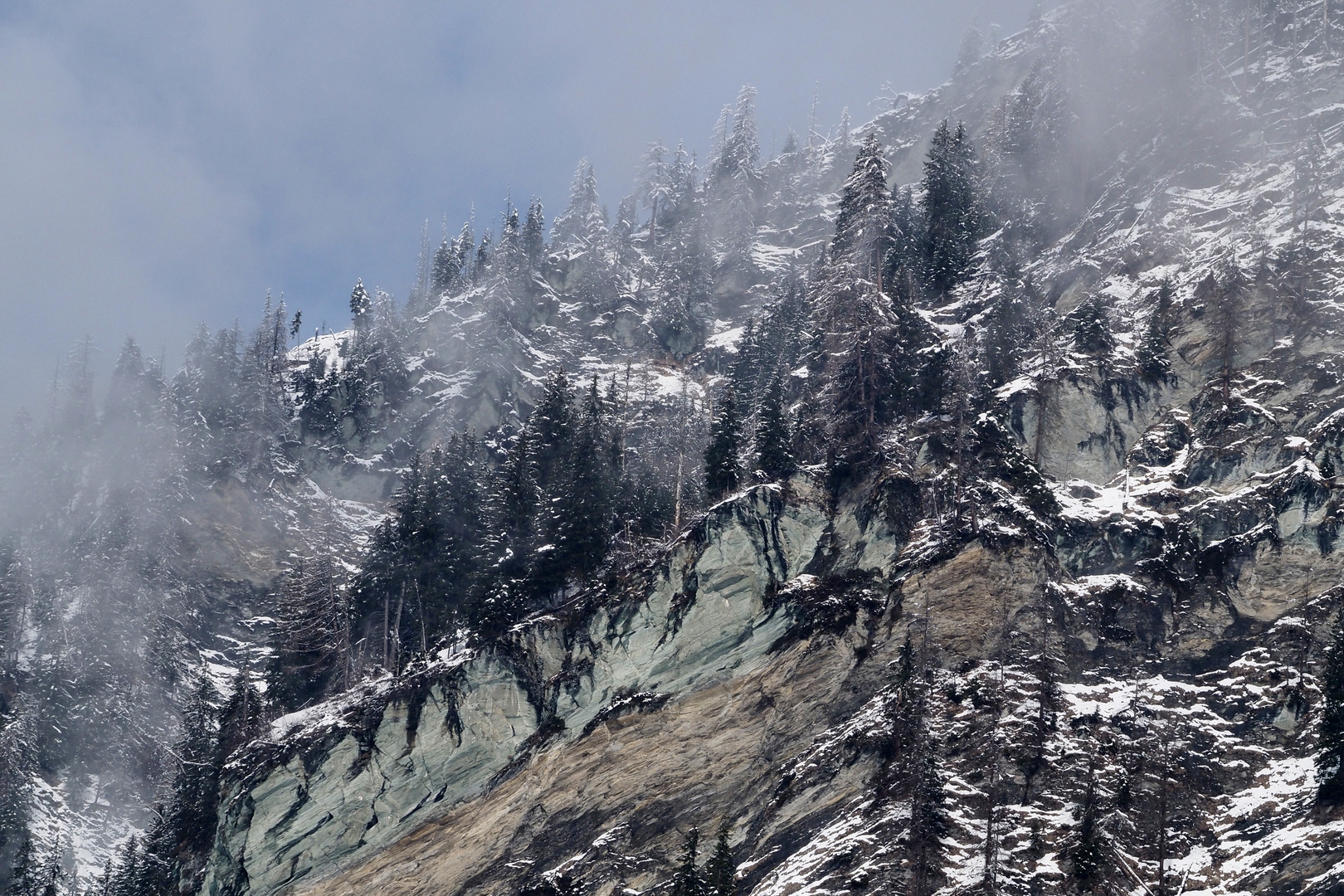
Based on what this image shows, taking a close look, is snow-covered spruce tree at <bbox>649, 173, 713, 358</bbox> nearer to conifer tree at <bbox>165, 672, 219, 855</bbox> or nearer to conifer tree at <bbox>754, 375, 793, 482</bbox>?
conifer tree at <bbox>754, 375, 793, 482</bbox>

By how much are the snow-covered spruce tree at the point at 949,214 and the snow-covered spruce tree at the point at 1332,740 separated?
4023cm

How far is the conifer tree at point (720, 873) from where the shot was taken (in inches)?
1742

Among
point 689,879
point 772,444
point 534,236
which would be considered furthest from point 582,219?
point 689,879

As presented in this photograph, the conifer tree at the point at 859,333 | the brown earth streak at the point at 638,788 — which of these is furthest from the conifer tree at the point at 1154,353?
the brown earth streak at the point at 638,788

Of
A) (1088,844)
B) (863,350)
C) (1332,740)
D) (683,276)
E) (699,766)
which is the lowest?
(1088,844)

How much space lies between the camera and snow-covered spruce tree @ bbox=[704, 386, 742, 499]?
65.1 metres

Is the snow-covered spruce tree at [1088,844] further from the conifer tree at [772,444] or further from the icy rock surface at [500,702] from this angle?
the conifer tree at [772,444]

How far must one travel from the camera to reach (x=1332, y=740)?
42.0 m

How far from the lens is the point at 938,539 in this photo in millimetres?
56219

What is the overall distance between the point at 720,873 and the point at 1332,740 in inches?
883

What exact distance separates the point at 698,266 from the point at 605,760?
7601 centimetres

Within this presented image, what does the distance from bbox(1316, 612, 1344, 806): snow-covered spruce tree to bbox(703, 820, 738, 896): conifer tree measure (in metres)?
21.3

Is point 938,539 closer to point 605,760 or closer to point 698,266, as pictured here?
point 605,760

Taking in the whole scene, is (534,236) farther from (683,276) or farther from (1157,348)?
(1157,348)
